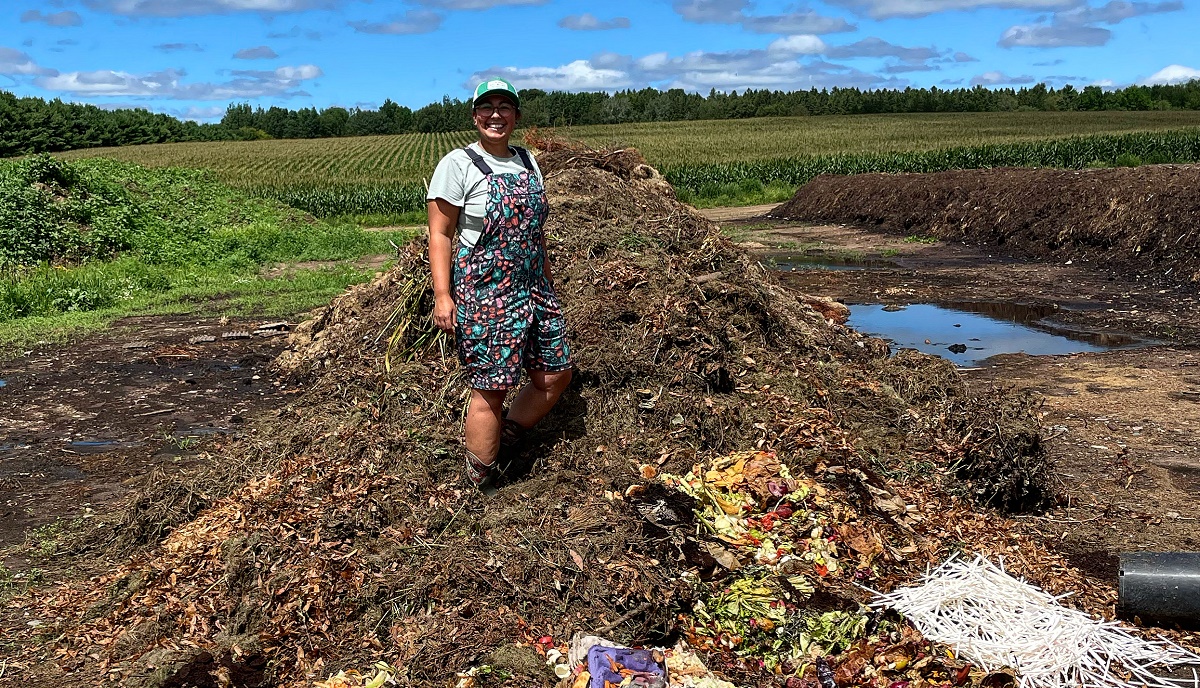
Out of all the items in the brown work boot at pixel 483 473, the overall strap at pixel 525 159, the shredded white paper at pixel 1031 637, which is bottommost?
the shredded white paper at pixel 1031 637

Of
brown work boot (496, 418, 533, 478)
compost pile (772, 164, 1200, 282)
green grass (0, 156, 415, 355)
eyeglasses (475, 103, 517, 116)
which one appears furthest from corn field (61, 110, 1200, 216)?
eyeglasses (475, 103, 517, 116)

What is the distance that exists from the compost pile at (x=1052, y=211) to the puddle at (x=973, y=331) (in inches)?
120

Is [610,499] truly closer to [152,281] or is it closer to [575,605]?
[575,605]

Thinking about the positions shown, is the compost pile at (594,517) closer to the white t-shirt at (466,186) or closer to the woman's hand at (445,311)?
the woman's hand at (445,311)

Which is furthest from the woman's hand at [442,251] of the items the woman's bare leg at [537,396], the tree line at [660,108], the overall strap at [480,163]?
the tree line at [660,108]

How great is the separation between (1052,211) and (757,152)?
2367 centimetres

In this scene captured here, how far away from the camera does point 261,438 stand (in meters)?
5.18

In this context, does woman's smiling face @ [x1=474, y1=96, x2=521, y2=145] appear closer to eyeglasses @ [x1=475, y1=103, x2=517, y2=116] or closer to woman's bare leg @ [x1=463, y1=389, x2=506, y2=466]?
eyeglasses @ [x1=475, y1=103, x2=517, y2=116]

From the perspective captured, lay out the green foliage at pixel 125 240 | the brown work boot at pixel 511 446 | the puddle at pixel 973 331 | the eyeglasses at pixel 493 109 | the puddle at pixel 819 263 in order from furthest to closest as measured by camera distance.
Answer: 1. the puddle at pixel 819 263
2. the green foliage at pixel 125 240
3. the puddle at pixel 973 331
4. the brown work boot at pixel 511 446
5. the eyeglasses at pixel 493 109

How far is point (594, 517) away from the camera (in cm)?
365

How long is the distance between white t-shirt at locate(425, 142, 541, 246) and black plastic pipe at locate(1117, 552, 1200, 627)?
2686 mm

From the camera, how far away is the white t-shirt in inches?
142

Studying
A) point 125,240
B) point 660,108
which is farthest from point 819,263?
point 660,108

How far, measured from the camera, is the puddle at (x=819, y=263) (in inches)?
580
